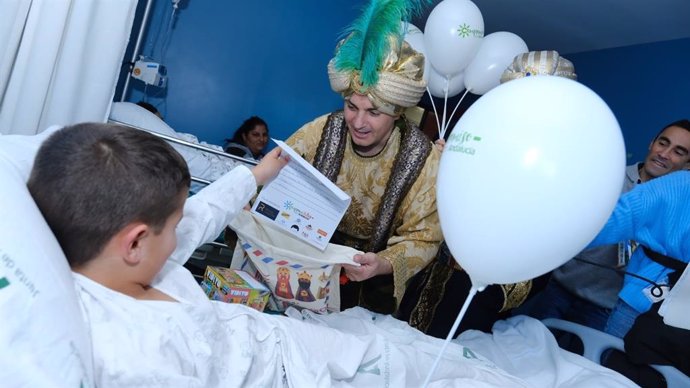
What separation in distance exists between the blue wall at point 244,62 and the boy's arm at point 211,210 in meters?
3.30

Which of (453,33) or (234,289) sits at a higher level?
(453,33)

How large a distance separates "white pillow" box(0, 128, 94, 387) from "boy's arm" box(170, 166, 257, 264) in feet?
1.60

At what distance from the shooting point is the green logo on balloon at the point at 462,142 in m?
1.10

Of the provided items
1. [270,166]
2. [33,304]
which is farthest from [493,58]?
[33,304]

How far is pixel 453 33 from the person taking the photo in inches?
131

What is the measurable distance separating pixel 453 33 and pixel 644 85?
9.21 feet

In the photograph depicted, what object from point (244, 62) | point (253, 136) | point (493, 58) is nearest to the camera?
point (493, 58)

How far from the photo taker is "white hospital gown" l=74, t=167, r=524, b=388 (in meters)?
0.88

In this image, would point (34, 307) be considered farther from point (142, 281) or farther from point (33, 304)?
point (142, 281)

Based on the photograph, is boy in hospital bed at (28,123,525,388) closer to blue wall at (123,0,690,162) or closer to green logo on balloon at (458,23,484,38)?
green logo on balloon at (458,23,484,38)

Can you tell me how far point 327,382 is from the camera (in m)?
1.23

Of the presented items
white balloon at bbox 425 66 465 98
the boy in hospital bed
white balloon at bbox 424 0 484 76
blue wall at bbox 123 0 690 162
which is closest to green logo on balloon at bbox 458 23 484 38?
white balloon at bbox 424 0 484 76

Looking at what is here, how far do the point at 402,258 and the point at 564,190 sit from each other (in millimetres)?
868

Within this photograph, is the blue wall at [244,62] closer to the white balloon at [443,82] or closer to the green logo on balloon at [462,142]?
the white balloon at [443,82]
